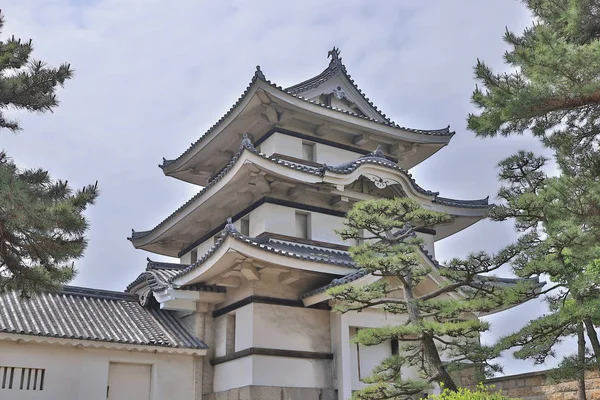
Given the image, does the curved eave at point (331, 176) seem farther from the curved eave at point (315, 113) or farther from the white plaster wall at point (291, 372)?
the white plaster wall at point (291, 372)

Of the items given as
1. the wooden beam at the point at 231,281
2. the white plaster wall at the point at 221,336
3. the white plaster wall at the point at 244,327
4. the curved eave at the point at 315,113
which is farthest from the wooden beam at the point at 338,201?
the white plaster wall at the point at 221,336

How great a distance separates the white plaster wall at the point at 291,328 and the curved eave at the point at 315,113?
5.23 meters

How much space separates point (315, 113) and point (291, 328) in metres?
5.68

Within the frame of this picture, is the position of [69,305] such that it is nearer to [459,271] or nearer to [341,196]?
[341,196]

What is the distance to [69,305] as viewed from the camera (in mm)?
12961

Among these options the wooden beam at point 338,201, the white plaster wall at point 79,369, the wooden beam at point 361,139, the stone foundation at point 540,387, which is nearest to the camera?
the stone foundation at point 540,387

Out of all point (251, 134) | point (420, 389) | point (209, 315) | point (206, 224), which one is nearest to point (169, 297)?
point (209, 315)

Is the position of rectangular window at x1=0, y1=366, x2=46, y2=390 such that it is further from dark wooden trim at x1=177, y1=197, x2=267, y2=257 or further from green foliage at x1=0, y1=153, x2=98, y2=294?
dark wooden trim at x1=177, y1=197, x2=267, y2=257

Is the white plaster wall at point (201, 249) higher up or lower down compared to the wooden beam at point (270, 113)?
lower down

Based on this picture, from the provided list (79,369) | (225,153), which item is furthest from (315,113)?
(79,369)

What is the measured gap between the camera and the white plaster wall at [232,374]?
11477 millimetres

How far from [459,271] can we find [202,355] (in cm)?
625

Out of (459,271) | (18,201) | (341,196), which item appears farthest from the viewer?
(341,196)

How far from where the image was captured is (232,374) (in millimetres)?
12039
